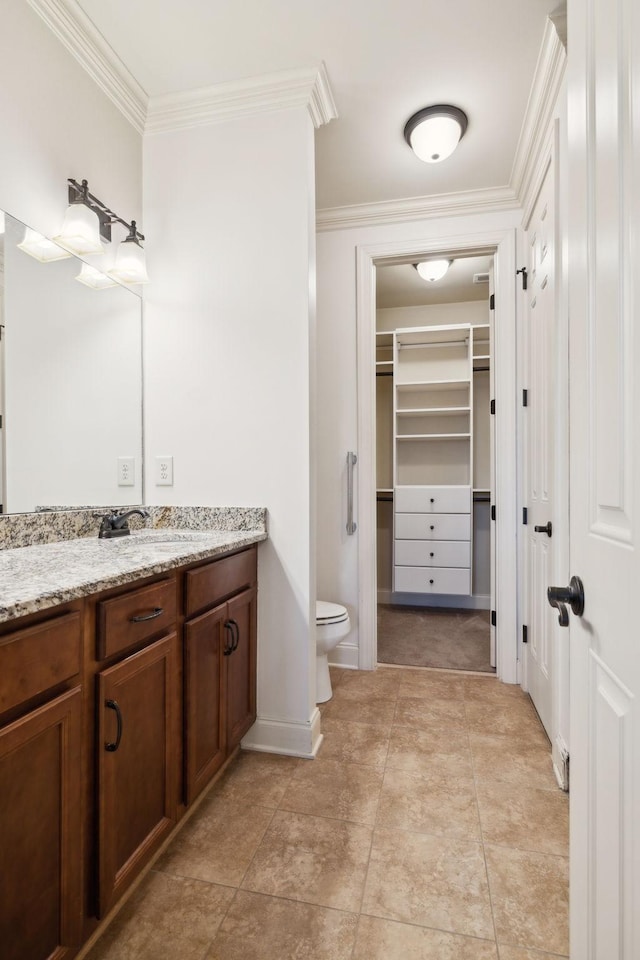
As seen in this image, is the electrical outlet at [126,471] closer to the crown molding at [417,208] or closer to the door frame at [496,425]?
the door frame at [496,425]

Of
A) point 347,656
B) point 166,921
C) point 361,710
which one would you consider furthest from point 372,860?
point 347,656

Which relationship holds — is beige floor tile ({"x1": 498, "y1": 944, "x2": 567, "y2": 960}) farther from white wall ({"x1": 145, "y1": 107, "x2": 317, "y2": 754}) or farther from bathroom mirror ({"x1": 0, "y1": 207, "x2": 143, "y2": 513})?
bathroom mirror ({"x1": 0, "y1": 207, "x2": 143, "y2": 513})

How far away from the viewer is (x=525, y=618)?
2.57 m

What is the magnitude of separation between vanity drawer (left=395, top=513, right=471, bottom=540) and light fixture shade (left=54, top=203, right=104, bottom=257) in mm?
2982

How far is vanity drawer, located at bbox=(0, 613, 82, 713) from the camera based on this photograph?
2.72 ft

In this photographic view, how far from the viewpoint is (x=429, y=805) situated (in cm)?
166

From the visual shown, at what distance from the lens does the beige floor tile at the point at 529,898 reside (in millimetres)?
1168

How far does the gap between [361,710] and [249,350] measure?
174cm

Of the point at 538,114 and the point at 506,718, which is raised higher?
the point at 538,114

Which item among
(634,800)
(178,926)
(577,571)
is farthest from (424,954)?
(577,571)

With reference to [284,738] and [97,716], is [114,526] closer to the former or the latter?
[97,716]

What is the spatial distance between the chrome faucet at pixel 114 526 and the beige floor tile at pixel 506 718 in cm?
171

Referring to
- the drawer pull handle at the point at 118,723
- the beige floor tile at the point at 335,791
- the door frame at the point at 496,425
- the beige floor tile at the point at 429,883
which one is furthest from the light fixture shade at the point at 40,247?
the beige floor tile at the point at 429,883

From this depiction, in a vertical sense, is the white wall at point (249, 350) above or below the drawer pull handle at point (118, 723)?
above
